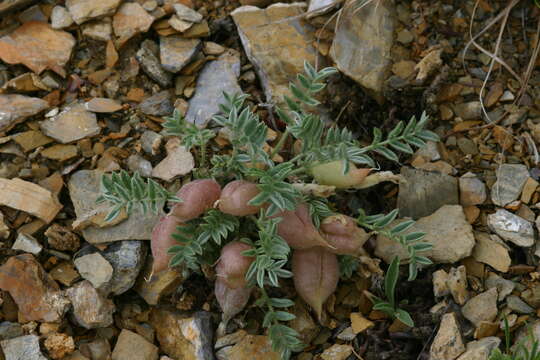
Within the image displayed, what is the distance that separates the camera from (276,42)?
319 centimetres

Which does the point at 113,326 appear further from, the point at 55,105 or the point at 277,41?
the point at 277,41

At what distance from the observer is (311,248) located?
2564 mm

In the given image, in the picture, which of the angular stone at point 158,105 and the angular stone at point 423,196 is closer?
the angular stone at point 423,196

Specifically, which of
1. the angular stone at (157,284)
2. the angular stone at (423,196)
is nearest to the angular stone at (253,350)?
the angular stone at (157,284)

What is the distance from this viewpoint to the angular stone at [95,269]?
2.62m

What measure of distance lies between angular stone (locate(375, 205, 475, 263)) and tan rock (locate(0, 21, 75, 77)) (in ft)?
5.33

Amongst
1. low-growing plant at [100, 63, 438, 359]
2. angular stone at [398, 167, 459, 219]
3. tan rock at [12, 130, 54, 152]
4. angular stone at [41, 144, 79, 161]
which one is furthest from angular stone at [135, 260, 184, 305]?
angular stone at [398, 167, 459, 219]

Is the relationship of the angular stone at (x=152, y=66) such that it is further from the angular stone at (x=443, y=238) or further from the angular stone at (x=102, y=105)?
the angular stone at (x=443, y=238)

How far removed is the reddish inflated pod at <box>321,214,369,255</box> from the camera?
2.52 meters

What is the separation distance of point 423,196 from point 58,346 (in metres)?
1.56

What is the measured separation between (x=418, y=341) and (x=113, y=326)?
1.18 meters

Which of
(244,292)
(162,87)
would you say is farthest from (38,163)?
(244,292)

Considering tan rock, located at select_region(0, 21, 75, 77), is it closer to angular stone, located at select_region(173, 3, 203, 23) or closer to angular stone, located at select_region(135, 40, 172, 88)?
A: angular stone, located at select_region(135, 40, 172, 88)

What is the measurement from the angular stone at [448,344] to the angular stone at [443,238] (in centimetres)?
30
